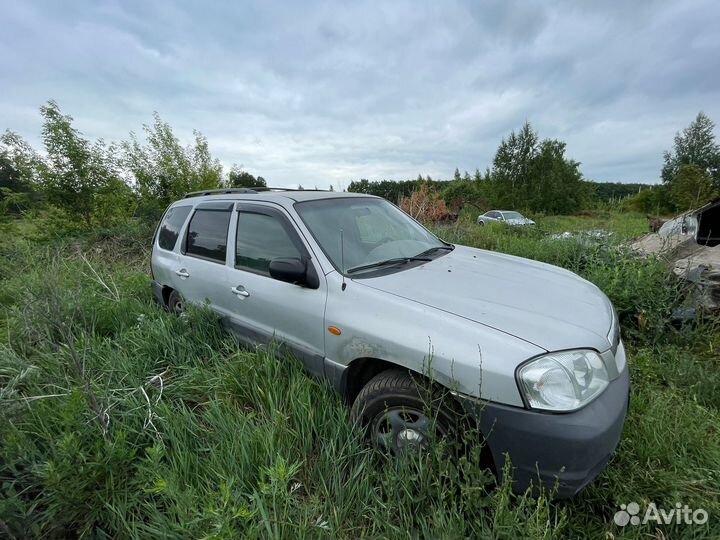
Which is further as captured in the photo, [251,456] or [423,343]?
[251,456]

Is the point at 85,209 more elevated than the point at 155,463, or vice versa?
the point at 85,209

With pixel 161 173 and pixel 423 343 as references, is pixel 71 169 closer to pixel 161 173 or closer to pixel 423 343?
pixel 161 173

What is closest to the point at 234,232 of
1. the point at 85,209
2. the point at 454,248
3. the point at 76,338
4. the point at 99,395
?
the point at 99,395

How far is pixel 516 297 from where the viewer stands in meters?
2.02

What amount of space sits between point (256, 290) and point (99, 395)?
1.27 meters

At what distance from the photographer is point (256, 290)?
2.66 m

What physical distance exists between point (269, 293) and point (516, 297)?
172cm

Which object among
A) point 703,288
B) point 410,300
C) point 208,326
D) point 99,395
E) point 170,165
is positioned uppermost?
point 170,165

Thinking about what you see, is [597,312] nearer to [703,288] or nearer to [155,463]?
[703,288]

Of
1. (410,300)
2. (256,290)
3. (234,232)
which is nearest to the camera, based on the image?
(410,300)

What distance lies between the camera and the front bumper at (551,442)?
145 cm

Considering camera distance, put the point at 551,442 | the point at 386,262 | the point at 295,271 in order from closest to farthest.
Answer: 1. the point at 551,442
2. the point at 295,271
3. the point at 386,262

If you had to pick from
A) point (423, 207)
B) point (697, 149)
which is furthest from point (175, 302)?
point (697, 149)

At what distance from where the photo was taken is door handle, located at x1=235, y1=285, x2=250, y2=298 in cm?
274
